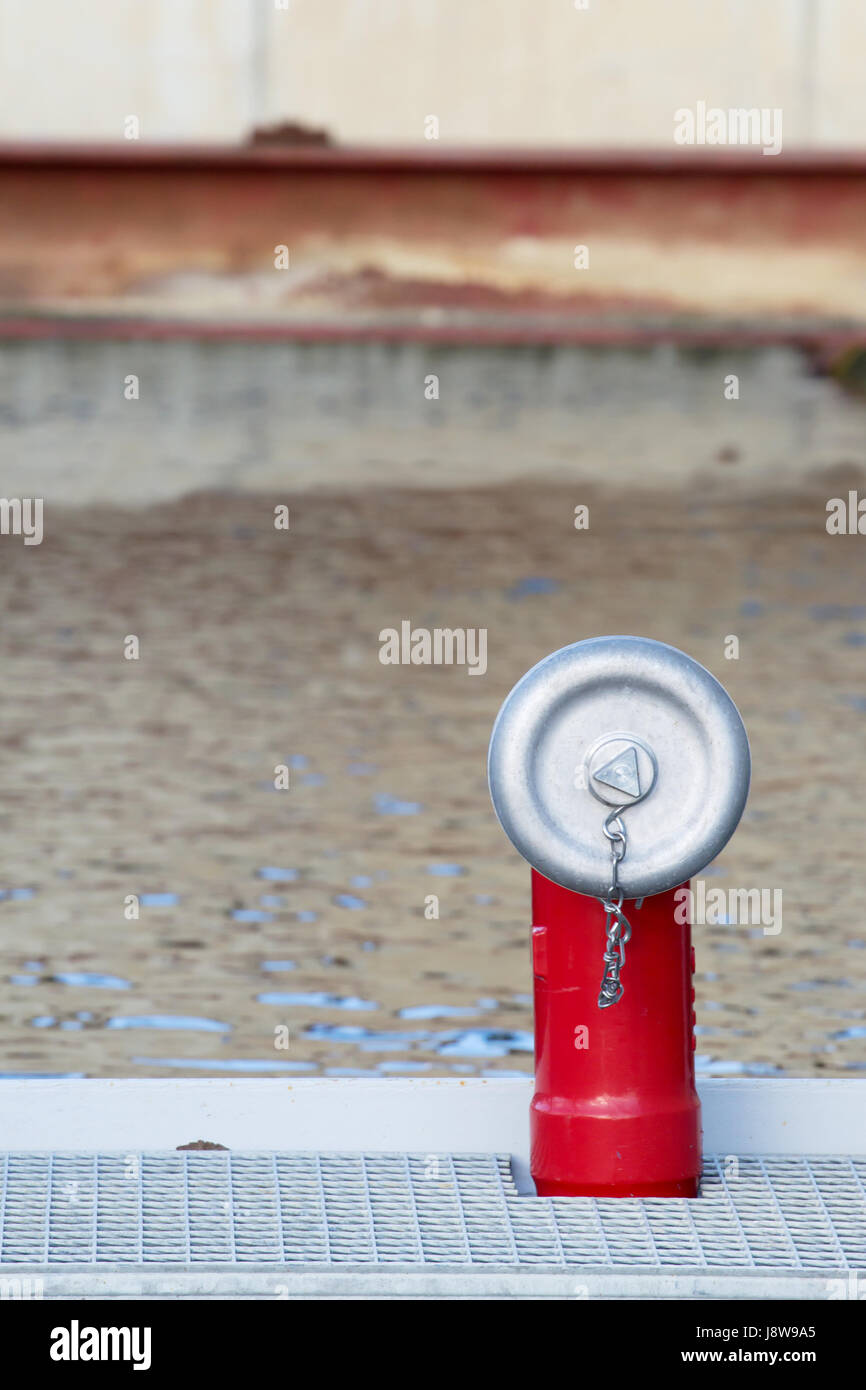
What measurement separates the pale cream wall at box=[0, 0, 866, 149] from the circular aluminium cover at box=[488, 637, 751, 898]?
9616 millimetres

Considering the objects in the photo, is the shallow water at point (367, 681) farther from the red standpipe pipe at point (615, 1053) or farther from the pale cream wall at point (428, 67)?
the pale cream wall at point (428, 67)

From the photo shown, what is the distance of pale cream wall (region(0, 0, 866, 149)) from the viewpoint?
11.5 metres

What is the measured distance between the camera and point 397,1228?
2.45 metres

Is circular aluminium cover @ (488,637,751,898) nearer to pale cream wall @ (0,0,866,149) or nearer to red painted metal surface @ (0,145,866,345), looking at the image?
pale cream wall @ (0,0,866,149)

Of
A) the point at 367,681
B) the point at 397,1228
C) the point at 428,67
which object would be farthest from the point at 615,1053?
the point at 428,67

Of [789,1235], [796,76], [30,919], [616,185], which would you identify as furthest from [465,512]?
[789,1235]

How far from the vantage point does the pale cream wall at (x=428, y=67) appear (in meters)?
11.5

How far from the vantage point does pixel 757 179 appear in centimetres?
1231

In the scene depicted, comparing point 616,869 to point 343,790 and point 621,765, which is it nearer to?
point 621,765

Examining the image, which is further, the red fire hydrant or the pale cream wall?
the pale cream wall

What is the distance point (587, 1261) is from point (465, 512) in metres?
11.3

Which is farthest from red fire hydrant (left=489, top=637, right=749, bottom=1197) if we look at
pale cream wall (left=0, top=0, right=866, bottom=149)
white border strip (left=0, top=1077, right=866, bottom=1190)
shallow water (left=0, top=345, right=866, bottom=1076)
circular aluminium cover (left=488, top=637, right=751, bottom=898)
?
pale cream wall (left=0, top=0, right=866, bottom=149)

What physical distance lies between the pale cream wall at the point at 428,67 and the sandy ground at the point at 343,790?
2401 mm

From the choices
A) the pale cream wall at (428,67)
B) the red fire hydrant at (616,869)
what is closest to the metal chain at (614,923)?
the red fire hydrant at (616,869)
